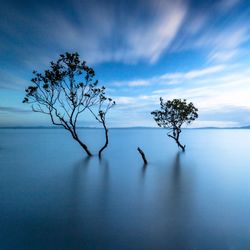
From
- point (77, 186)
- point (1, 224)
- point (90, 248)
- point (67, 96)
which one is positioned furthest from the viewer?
point (67, 96)

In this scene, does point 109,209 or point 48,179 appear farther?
point 48,179

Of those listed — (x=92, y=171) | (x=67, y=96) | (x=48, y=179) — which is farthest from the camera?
(x=67, y=96)

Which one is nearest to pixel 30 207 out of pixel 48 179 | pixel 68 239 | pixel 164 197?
pixel 68 239

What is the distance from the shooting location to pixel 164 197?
13.2m

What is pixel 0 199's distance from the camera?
12.5m

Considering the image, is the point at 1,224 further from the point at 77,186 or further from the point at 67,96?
the point at 67,96

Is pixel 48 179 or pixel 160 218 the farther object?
pixel 48 179

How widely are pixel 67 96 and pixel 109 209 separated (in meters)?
19.4

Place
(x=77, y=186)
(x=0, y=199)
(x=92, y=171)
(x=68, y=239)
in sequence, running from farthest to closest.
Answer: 1. (x=92, y=171)
2. (x=77, y=186)
3. (x=0, y=199)
4. (x=68, y=239)

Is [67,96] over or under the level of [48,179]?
over

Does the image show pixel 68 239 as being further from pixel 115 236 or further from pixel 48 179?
pixel 48 179

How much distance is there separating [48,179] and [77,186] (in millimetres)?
3945

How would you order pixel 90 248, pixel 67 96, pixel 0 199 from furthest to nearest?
1. pixel 67 96
2. pixel 0 199
3. pixel 90 248

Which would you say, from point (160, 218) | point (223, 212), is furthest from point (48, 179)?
point (223, 212)
